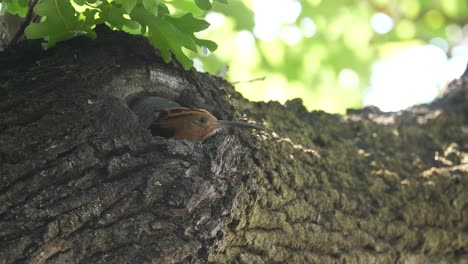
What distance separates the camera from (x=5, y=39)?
288cm

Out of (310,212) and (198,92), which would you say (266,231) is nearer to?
(310,212)

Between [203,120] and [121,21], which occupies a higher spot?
[121,21]

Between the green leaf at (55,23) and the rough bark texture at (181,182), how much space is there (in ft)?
0.24

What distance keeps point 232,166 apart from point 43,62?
0.86 metres

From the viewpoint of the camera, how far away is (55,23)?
8.14ft

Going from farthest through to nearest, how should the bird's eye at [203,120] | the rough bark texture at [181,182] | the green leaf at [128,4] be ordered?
the bird's eye at [203,120] → the green leaf at [128,4] → the rough bark texture at [181,182]

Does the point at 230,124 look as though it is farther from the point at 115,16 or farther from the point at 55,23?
the point at 55,23

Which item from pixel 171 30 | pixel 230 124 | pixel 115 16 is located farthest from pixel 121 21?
pixel 230 124

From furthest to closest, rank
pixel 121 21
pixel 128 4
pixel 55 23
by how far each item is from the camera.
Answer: pixel 121 21
pixel 55 23
pixel 128 4

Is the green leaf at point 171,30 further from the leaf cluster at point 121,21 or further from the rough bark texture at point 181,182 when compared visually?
the rough bark texture at point 181,182

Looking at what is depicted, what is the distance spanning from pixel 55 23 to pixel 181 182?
80 centimetres

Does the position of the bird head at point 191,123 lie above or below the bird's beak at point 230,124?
below

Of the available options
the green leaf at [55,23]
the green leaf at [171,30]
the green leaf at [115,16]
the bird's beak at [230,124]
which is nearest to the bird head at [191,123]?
the bird's beak at [230,124]

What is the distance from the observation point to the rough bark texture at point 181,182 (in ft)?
7.14
